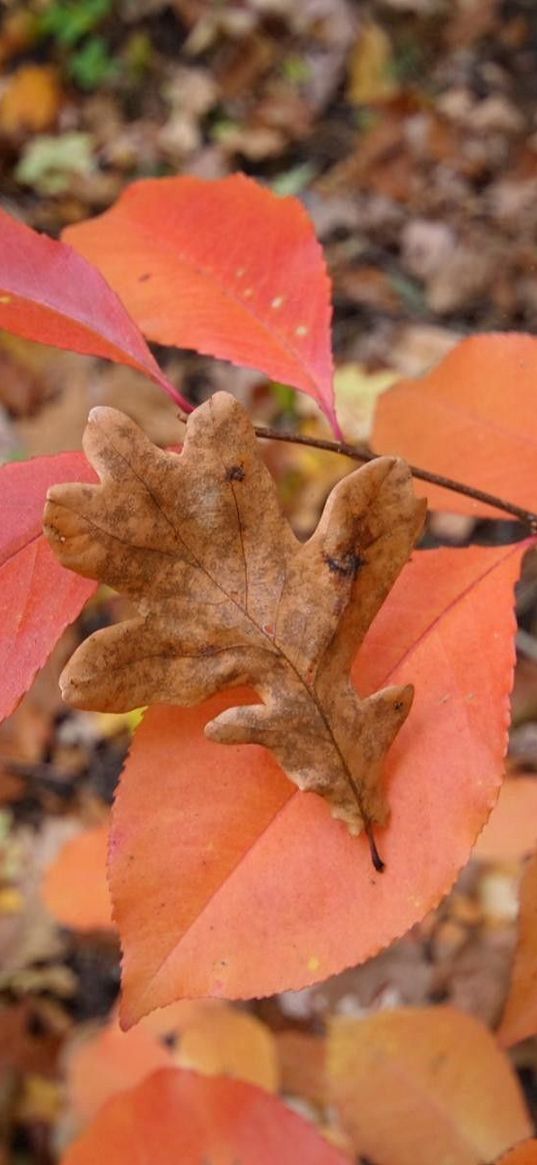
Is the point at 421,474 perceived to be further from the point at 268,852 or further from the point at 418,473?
the point at 268,852

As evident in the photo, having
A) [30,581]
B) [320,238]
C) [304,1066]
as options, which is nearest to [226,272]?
[30,581]

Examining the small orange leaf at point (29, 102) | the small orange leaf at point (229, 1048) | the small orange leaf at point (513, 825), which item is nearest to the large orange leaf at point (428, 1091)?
the small orange leaf at point (513, 825)


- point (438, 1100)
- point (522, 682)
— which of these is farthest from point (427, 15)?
point (438, 1100)

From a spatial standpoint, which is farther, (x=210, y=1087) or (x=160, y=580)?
(x=210, y=1087)

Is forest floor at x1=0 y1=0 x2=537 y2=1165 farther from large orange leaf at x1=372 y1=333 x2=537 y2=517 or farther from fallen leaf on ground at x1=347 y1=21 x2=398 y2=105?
large orange leaf at x1=372 y1=333 x2=537 y2=517

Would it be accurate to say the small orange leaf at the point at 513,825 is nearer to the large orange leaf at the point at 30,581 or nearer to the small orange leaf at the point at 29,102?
the large orange leaf at the point at 30,581

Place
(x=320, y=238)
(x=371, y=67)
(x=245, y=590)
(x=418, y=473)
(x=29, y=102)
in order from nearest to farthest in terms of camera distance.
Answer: (x=245, y=590)
(x=418, y=473)
(x=320, y=238)
(x=371, y=67)
(x=29, y=102)

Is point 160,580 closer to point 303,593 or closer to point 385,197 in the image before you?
point 303,593
